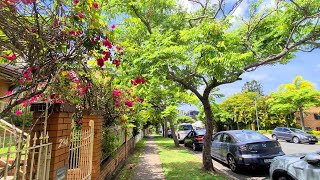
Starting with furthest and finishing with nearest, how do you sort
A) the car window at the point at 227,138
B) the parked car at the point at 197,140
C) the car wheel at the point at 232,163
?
1. the parked car at the point at 197,140
2. the car window at the point at 227,138
3. the car wheel at the point at 232,163

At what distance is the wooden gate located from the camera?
14.8 feet

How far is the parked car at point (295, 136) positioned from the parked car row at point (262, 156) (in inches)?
530

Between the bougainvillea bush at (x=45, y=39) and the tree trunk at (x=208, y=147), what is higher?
the bougainvillea bush at (x=45, y=39)

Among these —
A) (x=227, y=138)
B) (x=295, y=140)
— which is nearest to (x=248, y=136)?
(x=227, y=138)

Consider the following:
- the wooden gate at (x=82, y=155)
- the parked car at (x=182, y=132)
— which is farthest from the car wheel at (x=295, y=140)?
the wooden gate at (x=82, y=155)

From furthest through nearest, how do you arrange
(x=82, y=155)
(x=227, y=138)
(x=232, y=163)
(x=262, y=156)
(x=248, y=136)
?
(x=227, y=138) → (x=248, y=136) → (x=232, y=163) → (x=262, y=156) → (x=82, y=155)

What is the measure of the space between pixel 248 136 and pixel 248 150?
1239 millimetres

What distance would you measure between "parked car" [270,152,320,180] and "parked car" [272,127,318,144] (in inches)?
712

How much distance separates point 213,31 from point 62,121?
4.82 meters

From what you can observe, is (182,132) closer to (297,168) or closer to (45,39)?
(297,168)

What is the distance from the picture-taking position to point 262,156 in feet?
26.6

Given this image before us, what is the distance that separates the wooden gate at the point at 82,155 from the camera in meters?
4.50

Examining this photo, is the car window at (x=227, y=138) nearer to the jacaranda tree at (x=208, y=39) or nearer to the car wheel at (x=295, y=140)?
the jacaranda tree at (x=208, y=39)

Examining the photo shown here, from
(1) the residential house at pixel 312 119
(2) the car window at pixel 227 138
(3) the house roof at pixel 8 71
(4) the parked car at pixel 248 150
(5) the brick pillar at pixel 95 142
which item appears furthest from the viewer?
(1) the residential house at pixel 312 119
